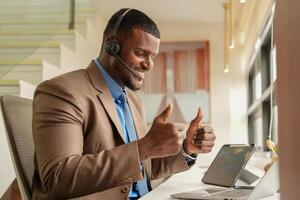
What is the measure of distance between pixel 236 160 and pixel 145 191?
14.1 inches

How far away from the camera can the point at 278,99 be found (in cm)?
56

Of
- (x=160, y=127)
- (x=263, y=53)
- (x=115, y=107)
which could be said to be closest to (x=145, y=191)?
(x=115, y=107)

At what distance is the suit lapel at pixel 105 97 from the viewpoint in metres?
1.38

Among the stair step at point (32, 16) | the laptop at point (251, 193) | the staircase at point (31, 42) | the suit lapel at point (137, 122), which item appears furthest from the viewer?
the stair step at point (32, 16)

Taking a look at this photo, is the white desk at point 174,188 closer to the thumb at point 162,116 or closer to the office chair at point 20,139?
the thumb at point 162,116

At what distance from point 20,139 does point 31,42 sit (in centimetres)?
174

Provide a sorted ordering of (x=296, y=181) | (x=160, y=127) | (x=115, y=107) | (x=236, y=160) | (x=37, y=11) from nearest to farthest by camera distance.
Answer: (x=296, y=181) < (x=160, y=127) < (x=115, y=107) < (x=236, y=160) < (x=37, y=11)

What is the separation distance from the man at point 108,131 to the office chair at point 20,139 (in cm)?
3

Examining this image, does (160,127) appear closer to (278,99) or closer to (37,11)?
(278,99)

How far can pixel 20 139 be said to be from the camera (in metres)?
1.29

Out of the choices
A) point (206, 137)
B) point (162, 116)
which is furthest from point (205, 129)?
point (162, 116)

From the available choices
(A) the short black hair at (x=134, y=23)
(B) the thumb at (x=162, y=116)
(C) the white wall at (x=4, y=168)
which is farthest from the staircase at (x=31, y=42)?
(B) the thumb at (x=162, y=116)

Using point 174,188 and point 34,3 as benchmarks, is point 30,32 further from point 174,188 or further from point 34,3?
point 174,188

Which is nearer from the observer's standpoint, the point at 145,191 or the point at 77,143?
the point at 77,143
